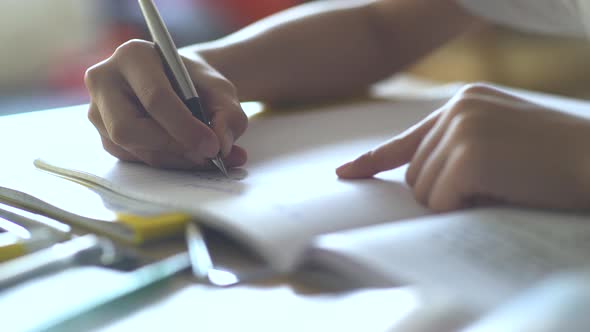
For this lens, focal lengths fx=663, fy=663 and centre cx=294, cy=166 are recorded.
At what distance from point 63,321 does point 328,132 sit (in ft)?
1.21

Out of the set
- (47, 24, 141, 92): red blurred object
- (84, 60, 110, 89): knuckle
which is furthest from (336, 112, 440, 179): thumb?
(47, 24, 141, 92): red blurred object

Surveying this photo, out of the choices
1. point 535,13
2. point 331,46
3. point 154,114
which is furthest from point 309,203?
point 535,13

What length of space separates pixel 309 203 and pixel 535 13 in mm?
560

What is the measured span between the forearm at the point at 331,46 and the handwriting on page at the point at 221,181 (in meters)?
0.23

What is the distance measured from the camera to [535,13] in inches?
32.2

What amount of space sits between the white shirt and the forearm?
0.17ft

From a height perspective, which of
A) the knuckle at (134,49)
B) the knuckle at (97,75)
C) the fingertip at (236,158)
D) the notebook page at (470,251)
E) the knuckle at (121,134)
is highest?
the knuckle at (134,49)

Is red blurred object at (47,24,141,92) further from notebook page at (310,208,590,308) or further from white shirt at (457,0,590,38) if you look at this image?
notebook page at (310,208,590,308)

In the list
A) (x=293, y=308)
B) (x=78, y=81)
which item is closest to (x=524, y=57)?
(x=78, y=81)

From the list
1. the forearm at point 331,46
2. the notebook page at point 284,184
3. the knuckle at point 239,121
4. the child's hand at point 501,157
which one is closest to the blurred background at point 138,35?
the forearm at point 331,46

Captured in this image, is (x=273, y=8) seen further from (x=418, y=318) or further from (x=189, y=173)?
(x=418, y=318)

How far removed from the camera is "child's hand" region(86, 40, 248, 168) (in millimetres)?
480

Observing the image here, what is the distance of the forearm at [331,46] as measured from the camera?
28.8 inches

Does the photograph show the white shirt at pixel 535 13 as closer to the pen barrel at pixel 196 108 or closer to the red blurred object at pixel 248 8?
the pen barrel at pixel 196 108
